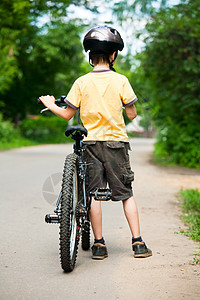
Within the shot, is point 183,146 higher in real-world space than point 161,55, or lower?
lower

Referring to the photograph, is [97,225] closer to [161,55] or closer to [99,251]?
[99,251]

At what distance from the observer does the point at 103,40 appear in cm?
416

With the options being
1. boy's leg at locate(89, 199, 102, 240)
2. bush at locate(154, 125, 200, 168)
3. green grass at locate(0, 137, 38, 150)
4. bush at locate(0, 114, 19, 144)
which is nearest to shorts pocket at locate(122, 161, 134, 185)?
boy's leg at locate(89, 199, 102, 240)

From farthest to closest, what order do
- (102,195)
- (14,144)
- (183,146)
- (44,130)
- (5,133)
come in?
(44,130), (14,144), (5,133), (183,146), (102,195)

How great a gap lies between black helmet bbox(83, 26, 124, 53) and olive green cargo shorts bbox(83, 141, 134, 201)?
31.4 inches

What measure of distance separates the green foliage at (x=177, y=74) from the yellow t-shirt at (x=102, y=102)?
27.1ft

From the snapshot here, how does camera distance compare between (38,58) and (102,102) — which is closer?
(102,102)

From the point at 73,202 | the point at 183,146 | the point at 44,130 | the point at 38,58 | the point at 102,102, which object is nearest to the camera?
the point at 73,202

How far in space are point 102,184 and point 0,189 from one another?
4672mm

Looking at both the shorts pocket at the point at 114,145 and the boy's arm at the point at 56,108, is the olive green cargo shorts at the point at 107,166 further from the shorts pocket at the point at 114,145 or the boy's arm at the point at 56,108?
the boy's arm at the point at 56,108

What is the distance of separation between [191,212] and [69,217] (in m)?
3.39

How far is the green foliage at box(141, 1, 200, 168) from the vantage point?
1280 centimetres

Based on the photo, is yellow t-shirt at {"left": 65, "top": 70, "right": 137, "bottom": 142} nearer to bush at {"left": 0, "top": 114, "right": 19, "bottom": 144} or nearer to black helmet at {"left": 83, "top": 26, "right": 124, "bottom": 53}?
black helmet at {"left": 83, "top": 26, "right": 124, "bottom": 53}

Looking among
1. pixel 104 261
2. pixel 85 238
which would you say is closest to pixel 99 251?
pixel 104 261
